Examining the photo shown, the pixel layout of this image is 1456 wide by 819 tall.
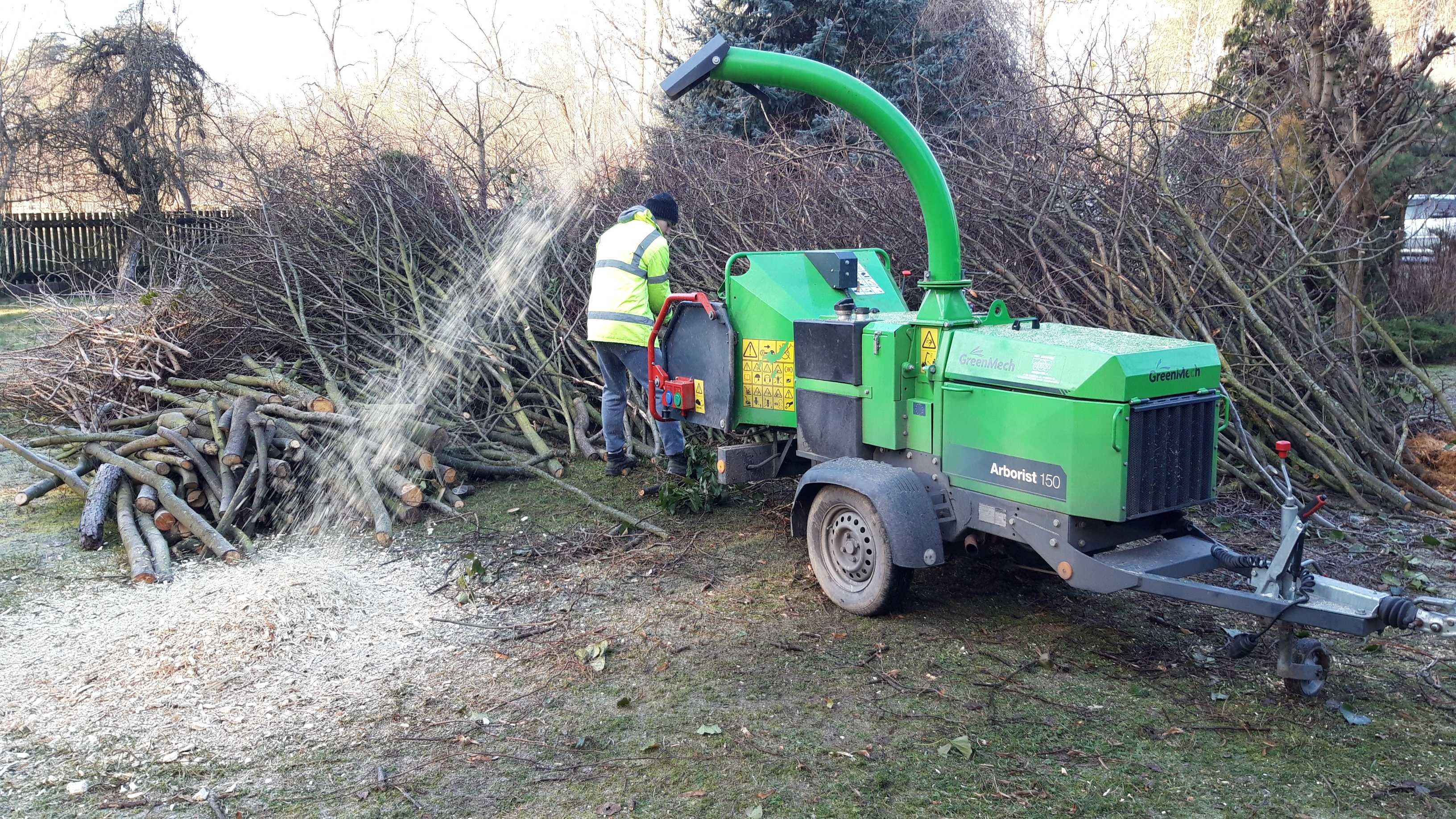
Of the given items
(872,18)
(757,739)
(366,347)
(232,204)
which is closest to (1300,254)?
(757,739)

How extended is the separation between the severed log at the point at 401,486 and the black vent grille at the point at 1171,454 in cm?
439

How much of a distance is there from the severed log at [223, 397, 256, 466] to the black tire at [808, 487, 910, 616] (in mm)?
3753

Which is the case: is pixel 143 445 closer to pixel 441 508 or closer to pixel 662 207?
pixel 441 508

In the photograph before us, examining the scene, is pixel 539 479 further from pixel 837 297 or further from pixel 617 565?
pixel 837 297

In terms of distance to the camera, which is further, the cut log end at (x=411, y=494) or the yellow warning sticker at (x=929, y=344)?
the cut log end at (x=411, y=494)

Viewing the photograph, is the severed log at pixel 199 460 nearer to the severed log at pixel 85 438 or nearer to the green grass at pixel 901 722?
the severed log at pixel 85 438

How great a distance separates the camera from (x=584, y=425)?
8359mm

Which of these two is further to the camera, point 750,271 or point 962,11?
point 962,11

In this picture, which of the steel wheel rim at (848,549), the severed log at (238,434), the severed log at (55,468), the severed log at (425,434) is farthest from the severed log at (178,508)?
the steel wheel rim at (848,549)

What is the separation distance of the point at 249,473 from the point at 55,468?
165 centimetres

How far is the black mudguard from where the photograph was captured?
4.48m

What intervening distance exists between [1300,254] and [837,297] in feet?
13.8

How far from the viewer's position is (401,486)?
6.59m

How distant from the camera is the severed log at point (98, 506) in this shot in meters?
6.10
